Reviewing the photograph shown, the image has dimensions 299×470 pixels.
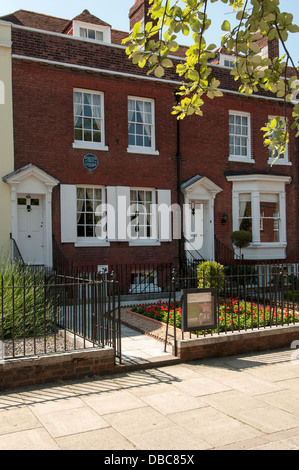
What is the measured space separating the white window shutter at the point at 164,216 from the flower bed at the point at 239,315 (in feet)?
14.0

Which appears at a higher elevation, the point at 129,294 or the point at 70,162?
the point at 70,162

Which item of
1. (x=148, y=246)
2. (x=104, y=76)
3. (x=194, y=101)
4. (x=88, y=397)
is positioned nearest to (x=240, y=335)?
(x=88, y=397)

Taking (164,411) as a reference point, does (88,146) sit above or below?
above

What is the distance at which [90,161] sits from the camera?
47.2 feet

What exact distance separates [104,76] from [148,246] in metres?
5.74

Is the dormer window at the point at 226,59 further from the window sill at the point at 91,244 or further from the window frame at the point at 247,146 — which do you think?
the window sill at the point at 91,244

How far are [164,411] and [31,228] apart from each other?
950cm

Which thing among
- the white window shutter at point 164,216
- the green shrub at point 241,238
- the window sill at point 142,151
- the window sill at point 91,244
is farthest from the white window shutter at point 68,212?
the green shrub at point 241,238

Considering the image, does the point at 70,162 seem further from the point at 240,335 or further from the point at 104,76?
the point at 240,335

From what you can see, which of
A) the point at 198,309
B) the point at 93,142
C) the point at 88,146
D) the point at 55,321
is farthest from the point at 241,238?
the point at 55,321

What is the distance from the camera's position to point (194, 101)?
6.28 meters

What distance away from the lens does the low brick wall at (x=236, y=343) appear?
7.26 metres

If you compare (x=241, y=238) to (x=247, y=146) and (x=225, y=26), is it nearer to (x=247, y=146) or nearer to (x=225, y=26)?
(x=247, y=146)

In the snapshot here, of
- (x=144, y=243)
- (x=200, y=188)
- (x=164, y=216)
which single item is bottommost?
(x=144, y=243)
